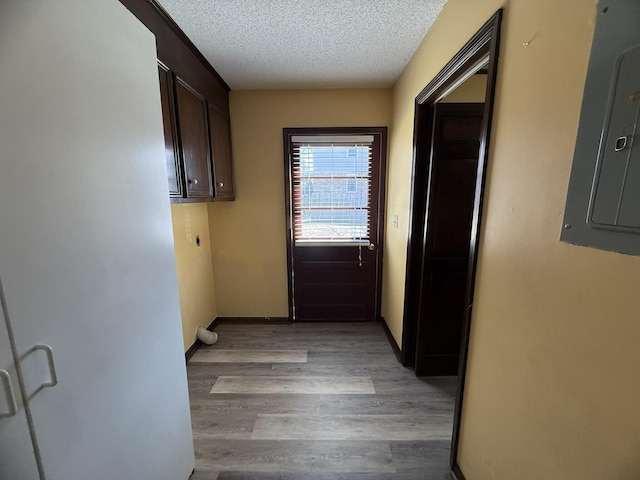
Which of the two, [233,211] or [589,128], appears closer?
[589,128]

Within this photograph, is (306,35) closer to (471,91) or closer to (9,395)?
(471,91)

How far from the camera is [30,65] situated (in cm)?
58

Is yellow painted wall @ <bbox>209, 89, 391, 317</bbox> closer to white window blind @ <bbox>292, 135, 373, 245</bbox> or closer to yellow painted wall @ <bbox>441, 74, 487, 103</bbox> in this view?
white window blind @ <bbox>292, 135, 373, 245</bbox>

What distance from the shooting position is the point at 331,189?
2.67 metres

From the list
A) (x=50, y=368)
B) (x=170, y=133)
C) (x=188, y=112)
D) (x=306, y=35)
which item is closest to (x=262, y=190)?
(x=188, y=112)

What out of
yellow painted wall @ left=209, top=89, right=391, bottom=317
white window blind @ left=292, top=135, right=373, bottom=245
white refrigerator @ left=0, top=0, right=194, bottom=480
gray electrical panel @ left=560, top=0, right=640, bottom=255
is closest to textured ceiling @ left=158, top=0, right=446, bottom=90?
yellow painted wall @ left=209, top=89, right=391, bottom=317

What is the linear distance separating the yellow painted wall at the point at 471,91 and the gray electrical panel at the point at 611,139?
1285 mm

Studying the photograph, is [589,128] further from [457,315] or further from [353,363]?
[353,363]

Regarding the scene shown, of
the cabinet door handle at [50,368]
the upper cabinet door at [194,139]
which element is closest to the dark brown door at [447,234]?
the upper cabinet door at [194,139]

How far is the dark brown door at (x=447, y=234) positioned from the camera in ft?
5.79

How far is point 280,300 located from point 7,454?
7.84 feet

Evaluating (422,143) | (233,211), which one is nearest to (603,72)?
(422,143)

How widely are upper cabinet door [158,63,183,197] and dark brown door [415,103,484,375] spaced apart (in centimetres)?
170

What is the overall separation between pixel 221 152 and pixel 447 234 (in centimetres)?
205
